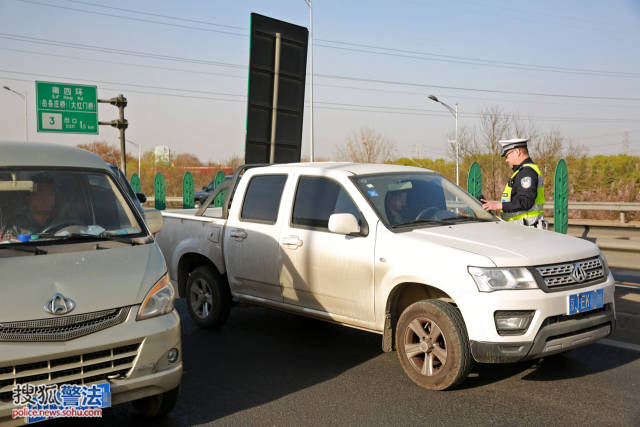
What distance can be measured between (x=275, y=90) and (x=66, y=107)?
68.4ft

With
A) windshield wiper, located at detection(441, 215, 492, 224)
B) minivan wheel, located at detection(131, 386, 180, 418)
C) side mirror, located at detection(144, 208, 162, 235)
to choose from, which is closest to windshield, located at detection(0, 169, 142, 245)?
side mirror, located at detection(144, 208, 162, 235)

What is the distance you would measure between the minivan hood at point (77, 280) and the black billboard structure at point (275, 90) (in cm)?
697

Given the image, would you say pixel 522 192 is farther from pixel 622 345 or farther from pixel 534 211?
pixel 622 345

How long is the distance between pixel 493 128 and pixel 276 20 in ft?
118

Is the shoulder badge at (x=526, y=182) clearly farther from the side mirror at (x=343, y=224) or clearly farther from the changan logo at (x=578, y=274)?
the side mirror at (x=343, y=224)

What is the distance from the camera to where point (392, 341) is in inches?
198

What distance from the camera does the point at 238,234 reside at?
253 inches

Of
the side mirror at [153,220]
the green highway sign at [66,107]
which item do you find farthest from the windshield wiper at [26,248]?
the green highway sign at [66,107]

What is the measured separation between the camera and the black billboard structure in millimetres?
10922

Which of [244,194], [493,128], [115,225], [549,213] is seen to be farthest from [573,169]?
[115,225]

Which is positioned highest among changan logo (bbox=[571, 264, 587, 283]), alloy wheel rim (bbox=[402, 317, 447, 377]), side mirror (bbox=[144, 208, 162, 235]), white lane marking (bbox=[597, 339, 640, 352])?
side mirror (bbox=[144, 208, 162, 235])

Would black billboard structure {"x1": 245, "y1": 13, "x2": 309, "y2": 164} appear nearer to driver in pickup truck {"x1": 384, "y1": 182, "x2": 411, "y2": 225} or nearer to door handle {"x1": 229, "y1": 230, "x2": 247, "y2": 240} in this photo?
door handle {"x1": 229, "y1": 230, "x2": 247, "y2": 240}

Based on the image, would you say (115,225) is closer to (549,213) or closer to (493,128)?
(549,213)

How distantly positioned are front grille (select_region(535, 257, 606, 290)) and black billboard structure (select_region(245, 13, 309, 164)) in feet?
23.5
